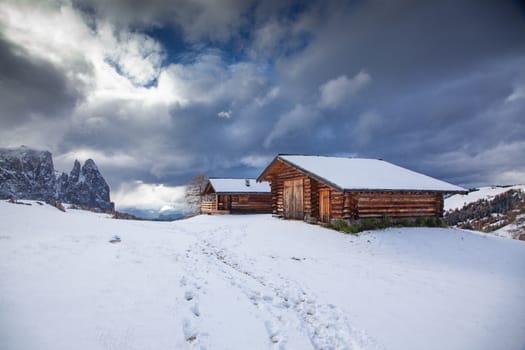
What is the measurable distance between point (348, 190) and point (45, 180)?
101684 mm

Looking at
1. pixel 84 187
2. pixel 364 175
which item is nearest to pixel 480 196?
pixel 364 175

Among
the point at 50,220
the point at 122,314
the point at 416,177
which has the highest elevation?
the point at 416,177

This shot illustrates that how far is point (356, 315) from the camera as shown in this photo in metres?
5.28

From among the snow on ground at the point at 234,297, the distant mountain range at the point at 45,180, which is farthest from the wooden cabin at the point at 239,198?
the distant mountain range at the point at 45,180

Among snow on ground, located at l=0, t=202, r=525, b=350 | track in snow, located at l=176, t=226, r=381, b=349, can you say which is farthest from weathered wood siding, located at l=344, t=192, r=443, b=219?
track in snow, located at l=176, t=226, r=381, b=349

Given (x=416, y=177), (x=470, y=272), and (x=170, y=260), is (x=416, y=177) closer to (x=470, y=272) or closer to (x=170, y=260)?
(x=470, y=272)

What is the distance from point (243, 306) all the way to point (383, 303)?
3.39 m

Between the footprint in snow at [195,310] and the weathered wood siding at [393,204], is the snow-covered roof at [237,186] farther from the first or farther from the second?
the footprint in snow at [195,310]

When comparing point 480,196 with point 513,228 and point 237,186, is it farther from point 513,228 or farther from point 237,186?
point 237,186

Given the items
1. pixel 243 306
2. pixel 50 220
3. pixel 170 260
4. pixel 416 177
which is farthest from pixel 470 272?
pixel 50 220

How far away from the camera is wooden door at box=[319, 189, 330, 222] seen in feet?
56.3

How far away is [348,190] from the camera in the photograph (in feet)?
46.6

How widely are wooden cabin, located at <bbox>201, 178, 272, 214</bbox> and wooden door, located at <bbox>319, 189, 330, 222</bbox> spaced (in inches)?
642

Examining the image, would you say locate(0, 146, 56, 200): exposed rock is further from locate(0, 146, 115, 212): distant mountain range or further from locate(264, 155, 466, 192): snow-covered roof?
locate(264, 155, 466, 192): snow-covered roof
